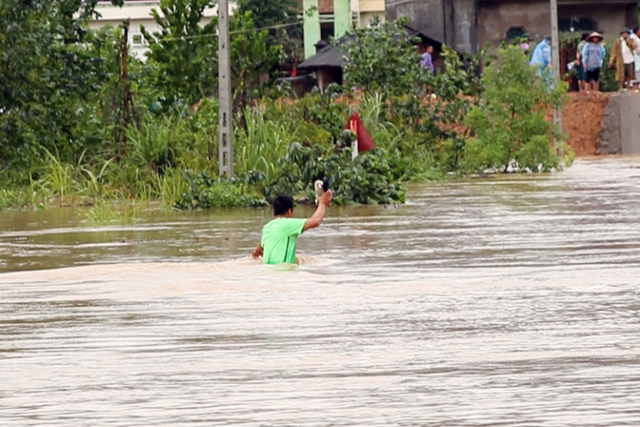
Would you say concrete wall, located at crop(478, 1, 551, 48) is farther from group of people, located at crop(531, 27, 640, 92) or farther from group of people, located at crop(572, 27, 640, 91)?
group of people, located at crop(531, 27, 640, 92)

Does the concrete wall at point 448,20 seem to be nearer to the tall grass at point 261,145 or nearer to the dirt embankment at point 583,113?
the dirt embankment at point 583,113

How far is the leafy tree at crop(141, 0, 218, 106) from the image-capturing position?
105 ft

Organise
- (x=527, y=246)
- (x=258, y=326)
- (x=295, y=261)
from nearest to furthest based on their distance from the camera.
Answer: (x=258, y=326), (x=295, y=261), (x=527, y=246)

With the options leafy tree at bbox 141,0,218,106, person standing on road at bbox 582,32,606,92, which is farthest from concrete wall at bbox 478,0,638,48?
leafy tree at bbox 141,0,218,106

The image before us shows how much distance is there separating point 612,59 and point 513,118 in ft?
29.5

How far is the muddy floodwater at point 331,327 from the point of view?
7.54 metres

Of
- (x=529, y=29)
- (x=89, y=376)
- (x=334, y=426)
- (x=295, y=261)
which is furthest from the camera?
(x=529, y=29)

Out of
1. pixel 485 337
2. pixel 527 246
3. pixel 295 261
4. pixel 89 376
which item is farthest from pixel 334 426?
pixel 527 246

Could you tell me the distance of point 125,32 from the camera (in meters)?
27.9

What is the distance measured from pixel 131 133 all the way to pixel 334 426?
66.2ft

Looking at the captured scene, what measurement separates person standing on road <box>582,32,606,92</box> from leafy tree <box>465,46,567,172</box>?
6161 millimetres

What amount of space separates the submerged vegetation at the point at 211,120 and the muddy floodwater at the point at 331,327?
16.6 ft

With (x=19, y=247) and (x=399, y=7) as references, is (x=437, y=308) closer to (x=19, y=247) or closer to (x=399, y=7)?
(x=19, y=247)

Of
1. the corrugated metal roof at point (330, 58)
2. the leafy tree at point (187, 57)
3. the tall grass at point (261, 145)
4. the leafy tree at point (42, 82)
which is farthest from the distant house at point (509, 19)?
the tall grass at point (261, 145)
